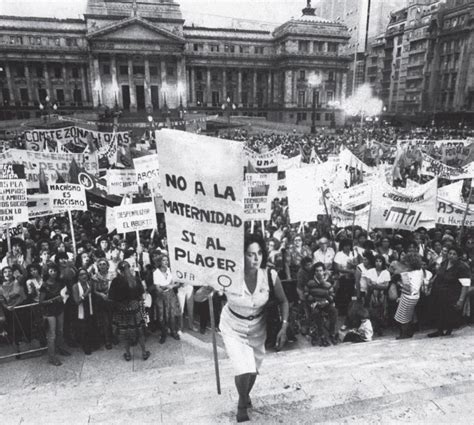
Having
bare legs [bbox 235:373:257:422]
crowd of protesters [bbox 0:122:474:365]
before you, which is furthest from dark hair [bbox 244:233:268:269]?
crowd of protesters [bbox 0:122:474:365]

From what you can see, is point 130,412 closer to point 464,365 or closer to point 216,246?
point 216,246

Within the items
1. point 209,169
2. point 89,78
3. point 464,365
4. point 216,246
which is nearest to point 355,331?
point 464,365

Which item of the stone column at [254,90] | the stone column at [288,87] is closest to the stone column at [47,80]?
the stone column at [254,90]

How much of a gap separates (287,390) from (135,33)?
212 feet

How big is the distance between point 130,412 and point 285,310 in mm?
1667

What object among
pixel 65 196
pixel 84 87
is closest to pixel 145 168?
pixel 65 196

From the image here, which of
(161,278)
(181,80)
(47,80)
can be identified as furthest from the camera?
(181,80)

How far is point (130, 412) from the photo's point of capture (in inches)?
139

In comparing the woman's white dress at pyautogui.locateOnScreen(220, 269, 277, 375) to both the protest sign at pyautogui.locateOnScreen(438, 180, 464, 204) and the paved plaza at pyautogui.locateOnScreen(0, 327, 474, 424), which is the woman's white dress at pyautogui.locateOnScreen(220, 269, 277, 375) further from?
the protest sign at pyautogui.locateOnScreen(438, 180, 464, 204)

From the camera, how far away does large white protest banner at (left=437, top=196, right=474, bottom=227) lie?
8.62m

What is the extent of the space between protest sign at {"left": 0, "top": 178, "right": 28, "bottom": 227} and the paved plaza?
3.17 m

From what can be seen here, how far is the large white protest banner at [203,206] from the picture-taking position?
10.5 ft

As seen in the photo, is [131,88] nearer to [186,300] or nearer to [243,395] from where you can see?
[186,300]

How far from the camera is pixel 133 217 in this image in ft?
25.3
